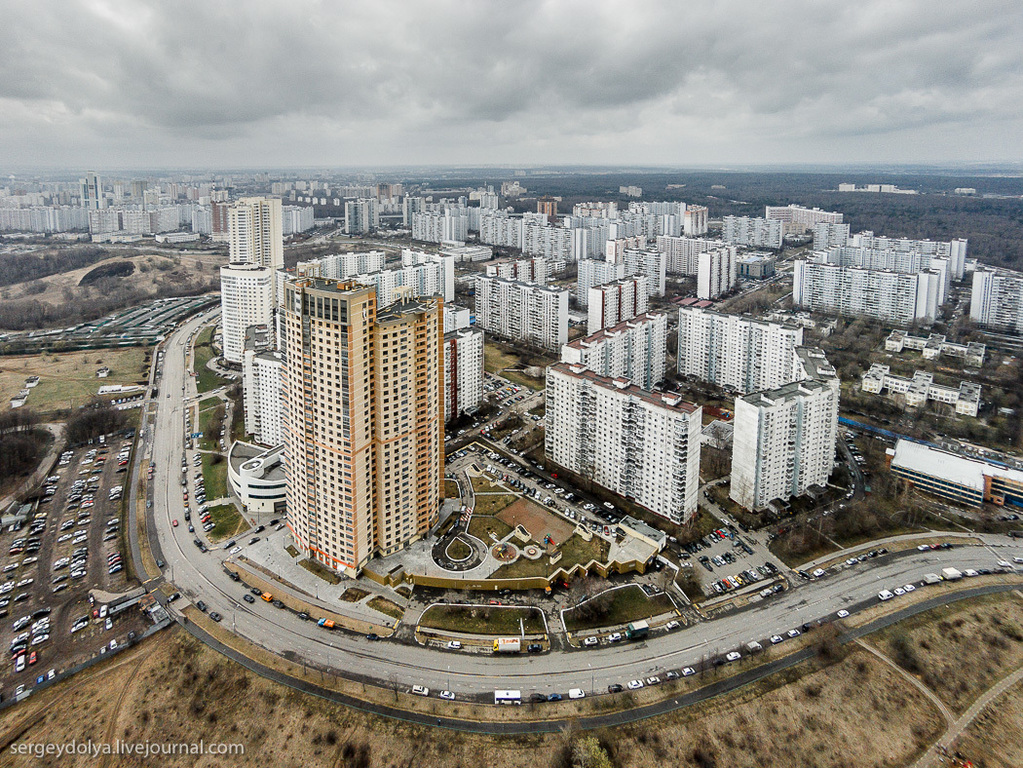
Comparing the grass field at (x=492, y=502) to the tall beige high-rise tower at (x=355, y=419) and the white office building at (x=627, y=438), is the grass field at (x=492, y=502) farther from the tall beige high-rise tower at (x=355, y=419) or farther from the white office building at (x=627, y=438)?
the white office building at (x=627, y=438)

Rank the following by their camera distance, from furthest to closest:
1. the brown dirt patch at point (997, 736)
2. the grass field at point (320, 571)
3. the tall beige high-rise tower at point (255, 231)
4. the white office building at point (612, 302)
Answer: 1. the tall beige high-rise tower at point (255, 231)
2. the white office building at point (612, 302)
3. the grass field at point (320, 571)
4. the brown dirt patch at point (997, 736)

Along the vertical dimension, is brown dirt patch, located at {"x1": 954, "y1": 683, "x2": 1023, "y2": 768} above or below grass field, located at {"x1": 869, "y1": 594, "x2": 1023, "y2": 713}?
below

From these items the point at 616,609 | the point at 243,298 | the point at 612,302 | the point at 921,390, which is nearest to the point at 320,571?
the point at 616,609

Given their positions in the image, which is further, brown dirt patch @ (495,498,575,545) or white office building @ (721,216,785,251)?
white office building @ (721,216,785,251)

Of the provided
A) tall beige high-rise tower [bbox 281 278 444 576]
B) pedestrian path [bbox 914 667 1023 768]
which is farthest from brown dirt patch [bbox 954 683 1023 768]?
tall beige high-rise tower [bbox 281 278 444 576]

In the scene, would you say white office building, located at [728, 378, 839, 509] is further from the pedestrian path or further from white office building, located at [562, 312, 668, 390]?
the pedestrian path

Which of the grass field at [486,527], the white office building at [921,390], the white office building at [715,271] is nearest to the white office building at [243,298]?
the grass field at [486,527]

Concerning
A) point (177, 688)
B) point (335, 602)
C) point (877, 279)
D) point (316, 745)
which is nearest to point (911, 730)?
point (316, 745)

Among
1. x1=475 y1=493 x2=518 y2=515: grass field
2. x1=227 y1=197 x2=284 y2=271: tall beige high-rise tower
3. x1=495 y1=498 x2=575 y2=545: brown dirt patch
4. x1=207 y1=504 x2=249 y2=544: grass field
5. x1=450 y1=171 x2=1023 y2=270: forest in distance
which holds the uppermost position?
x1=450 y1=171 x2=1023 y2=270: forest in distance
